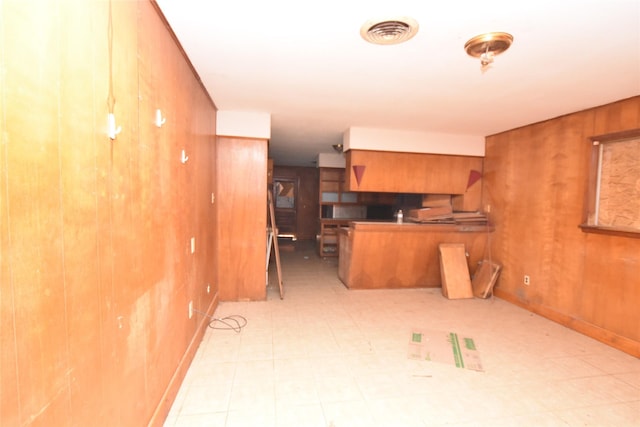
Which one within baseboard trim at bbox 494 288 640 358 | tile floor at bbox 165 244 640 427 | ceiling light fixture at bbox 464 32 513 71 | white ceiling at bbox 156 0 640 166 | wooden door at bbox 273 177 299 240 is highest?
white ceiling at bbox 156 0 640 166

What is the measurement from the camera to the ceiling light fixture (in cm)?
174

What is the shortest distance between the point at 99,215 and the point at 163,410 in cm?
136

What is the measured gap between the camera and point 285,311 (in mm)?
3404

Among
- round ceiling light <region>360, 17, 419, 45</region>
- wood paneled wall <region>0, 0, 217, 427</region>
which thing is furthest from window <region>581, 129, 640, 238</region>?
wood paneled wall <region>0, 0, 217, 427</region>

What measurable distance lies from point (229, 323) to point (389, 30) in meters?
3.05

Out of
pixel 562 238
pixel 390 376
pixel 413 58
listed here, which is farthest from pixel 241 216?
pixel 562 238

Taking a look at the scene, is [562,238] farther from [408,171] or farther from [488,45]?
[488,45]

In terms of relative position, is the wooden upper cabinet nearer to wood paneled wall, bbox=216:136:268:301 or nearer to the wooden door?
wood paneled wall, bbox=216:136:268:301

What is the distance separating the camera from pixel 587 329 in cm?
296

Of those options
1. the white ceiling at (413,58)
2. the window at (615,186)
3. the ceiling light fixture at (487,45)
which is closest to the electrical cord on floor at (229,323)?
the white ceiling at (413,58)

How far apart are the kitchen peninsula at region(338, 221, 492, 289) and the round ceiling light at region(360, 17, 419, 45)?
9.15ft

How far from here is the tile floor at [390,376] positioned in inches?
70.9

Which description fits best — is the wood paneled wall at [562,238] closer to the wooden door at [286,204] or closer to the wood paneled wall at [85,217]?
the wood paneled wall at [85,217]

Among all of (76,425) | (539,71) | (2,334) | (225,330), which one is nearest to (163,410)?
(76,425)
